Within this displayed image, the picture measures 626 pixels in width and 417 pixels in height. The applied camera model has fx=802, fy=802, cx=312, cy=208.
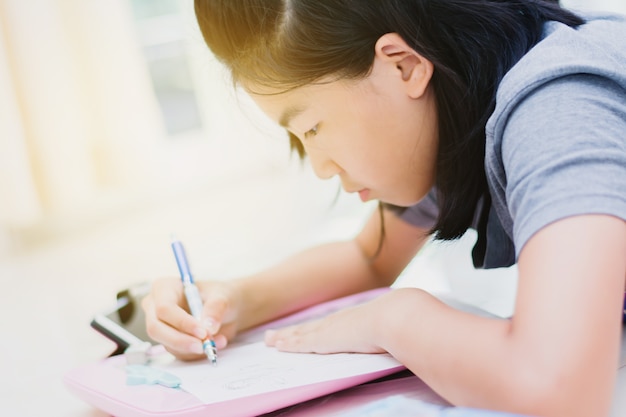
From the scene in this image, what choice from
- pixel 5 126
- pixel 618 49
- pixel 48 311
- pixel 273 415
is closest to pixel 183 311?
pixel 273 415

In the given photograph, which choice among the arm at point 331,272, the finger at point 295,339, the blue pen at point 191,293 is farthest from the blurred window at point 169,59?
the finger at point 295,339

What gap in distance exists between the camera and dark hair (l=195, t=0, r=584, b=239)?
0.73 metres

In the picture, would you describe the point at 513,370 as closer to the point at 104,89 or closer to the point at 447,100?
the point at 447,100

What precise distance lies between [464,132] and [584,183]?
23cm

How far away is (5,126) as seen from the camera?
208 centimetres

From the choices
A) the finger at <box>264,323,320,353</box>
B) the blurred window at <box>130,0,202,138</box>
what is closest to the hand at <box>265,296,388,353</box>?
the finger at <box>264,323,320,353</box>

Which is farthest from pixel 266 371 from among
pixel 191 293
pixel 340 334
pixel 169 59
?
pixel 169 59

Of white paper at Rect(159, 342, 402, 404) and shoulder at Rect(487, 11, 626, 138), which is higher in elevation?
shoulder at Rect(487, 11, 626, 138)

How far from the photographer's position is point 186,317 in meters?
0.81

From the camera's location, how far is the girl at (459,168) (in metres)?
0.54

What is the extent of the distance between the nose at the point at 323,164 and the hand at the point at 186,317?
18 cm

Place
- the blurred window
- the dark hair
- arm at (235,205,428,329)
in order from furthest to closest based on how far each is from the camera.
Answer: the blurred window, arm at (235,205,428,329), the dark hair

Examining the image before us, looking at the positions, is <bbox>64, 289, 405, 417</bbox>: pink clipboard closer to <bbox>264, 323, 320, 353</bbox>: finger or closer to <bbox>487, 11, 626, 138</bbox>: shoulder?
<bbox>264, 323, 320, 353</bbox>: finger

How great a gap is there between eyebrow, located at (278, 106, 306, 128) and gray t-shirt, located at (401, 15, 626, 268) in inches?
7.8
